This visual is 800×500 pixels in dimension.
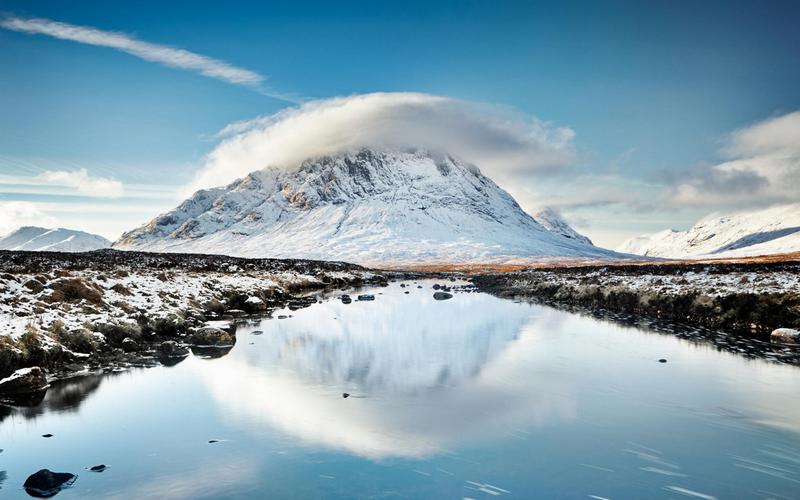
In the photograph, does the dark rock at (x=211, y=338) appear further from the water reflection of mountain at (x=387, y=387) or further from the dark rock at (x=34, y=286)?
the dark rock at (x=34, y=286)

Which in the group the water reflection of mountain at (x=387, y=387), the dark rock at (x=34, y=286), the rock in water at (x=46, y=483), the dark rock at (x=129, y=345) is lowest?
the rock in water at (x=46, y=483)

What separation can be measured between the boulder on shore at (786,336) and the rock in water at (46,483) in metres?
25.1

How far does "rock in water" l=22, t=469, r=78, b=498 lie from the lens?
8.04 meters

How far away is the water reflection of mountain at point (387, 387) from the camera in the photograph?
1101 cm

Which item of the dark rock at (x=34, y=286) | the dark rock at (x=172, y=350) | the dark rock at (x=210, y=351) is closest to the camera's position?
the dark rock at (x=172, y=350)

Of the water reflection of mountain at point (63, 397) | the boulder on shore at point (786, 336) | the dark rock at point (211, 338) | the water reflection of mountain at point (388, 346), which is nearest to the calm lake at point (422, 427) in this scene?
the water reflection of mountain at point (63, 397)

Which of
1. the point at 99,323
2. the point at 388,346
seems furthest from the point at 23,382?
the point at 388,346

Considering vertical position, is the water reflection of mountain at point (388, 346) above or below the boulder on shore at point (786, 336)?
below

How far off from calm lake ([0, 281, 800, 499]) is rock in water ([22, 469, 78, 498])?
0.55ft

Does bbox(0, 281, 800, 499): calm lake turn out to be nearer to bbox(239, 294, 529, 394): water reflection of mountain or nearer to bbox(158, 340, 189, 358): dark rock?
bbox(239, 294, 529, 394): water reflection of mountain

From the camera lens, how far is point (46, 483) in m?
8.19

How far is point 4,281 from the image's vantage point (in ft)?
64.3

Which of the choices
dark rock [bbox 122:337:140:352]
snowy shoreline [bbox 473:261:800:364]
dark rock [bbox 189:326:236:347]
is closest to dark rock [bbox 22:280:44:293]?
dark rock [bbox 122:337:140:352]

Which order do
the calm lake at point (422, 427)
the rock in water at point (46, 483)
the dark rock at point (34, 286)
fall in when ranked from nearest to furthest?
the rock in water at point (46, 483) → the calm lake at point (422, 427) → the dark rock at point (34, 286)
